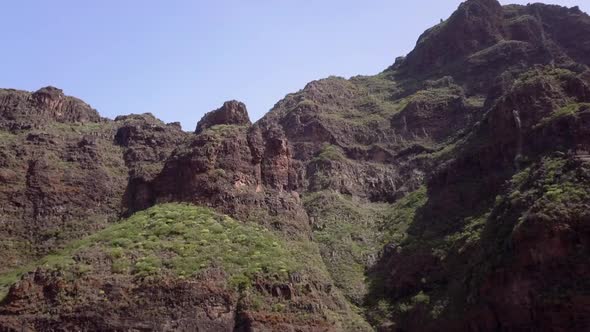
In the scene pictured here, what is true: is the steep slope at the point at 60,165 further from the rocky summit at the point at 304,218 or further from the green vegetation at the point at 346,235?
the green vegetation at the point at 346,235

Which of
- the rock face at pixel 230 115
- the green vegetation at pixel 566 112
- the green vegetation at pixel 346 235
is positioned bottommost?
the green vegetation at pixel 346 235

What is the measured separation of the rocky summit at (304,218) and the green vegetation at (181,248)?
0.59 feet

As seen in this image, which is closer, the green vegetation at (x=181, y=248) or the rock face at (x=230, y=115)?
the green vegetation at (x=181, y=248)

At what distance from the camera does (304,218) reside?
62.4m

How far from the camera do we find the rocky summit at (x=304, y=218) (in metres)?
41.5

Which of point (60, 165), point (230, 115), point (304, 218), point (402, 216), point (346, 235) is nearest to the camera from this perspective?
A: point (60, 165)

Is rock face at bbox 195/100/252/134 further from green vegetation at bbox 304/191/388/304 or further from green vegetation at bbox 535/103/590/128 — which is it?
green vegetation at bbox 535/103/590/128

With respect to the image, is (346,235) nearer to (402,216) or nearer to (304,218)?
(304,218)

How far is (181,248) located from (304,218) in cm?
1725

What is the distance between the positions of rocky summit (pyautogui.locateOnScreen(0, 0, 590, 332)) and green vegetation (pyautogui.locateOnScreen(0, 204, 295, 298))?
18 centimetres

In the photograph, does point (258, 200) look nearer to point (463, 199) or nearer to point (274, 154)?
point (274, 154)

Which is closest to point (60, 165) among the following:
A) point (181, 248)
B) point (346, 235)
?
point (181, 248)

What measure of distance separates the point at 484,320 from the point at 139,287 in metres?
23.7

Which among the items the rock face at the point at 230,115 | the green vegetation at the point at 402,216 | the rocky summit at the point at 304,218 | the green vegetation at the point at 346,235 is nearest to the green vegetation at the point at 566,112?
the rocky summit at the point at 304,218
